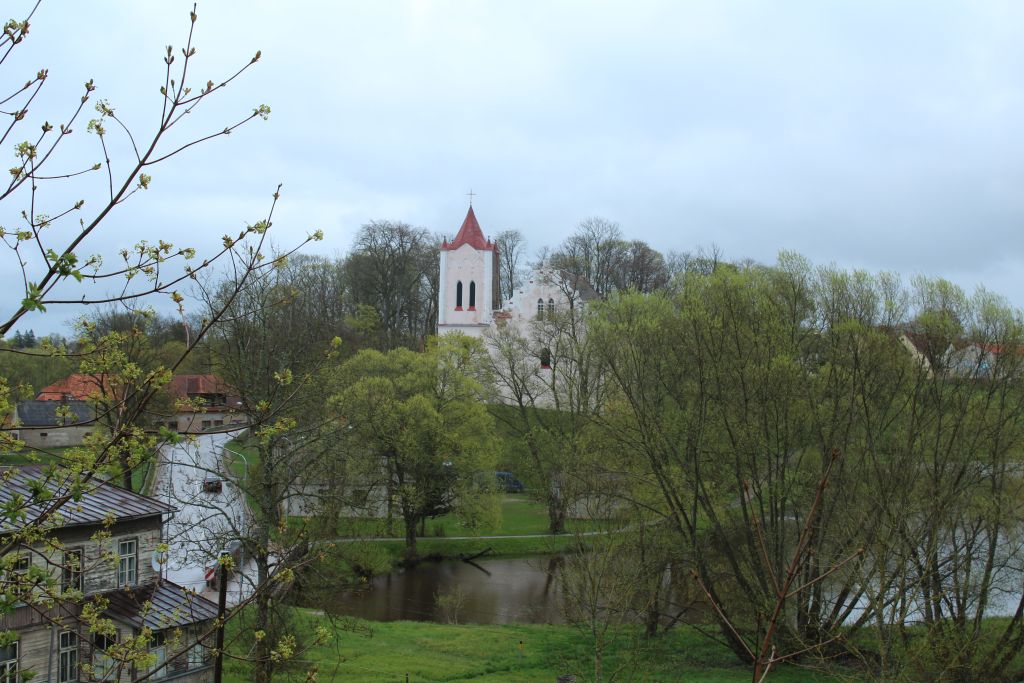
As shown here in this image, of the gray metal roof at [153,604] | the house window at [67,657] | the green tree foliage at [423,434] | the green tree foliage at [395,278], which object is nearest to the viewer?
the house window at [67,657]

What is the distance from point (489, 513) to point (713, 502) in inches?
548

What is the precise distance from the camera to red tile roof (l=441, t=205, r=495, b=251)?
55.5m

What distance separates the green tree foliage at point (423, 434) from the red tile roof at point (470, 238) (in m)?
20.0

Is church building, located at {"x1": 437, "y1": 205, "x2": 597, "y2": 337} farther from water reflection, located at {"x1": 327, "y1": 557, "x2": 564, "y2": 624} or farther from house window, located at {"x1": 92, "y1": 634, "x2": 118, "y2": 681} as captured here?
house window, located at {"x1": 92, "y1": 634, "x2": 118, "y2": 681}

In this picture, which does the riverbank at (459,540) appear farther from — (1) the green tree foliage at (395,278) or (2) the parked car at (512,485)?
(1) the green tree foliage at (395,278)

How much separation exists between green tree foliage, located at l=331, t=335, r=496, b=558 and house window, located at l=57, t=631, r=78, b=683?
14.5 m

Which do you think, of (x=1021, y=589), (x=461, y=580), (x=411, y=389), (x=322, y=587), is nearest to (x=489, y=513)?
(x=461, y=580)

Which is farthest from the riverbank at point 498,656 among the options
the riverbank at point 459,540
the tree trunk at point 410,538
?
the tree trunk at point 410,538

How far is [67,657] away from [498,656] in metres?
9.50

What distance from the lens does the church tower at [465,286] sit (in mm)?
54906

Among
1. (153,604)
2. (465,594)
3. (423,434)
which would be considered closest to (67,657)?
(153,604)

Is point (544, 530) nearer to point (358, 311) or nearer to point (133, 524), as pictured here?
point (133, 524)

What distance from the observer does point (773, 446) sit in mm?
18594

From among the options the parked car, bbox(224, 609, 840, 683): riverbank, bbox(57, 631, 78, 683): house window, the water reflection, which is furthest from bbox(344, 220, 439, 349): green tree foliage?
bbox(57, 631, 78, 683): house window
